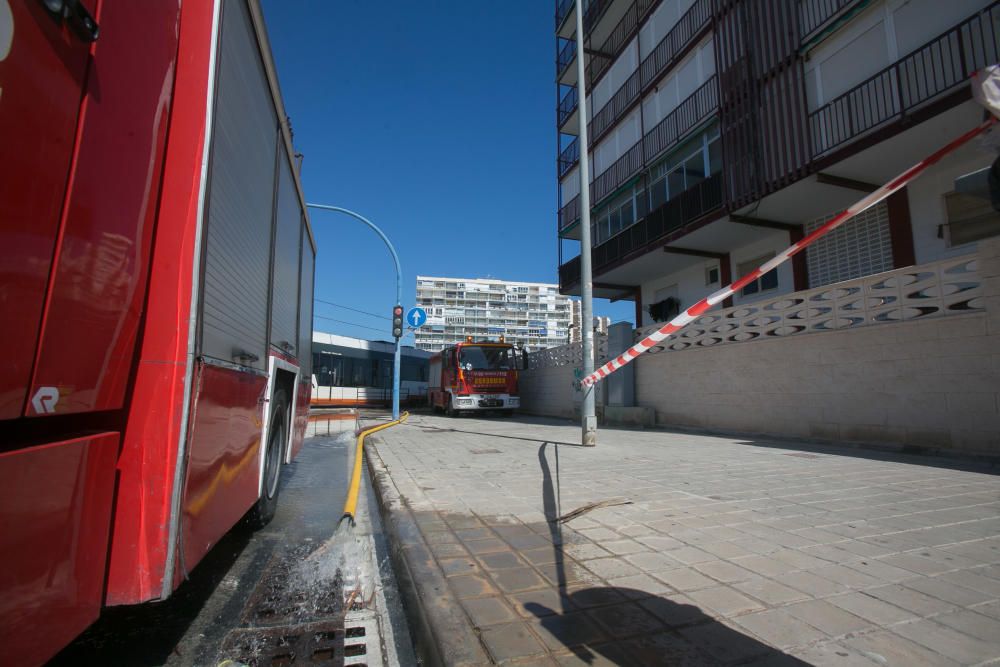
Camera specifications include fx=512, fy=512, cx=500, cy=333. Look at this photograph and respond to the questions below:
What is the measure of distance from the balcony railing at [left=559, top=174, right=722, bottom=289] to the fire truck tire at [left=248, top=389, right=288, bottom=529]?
12099 millimetres

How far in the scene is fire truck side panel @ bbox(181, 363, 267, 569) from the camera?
6.47ft

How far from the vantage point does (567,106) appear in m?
22.4

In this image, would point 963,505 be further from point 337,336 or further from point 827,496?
point 337,336

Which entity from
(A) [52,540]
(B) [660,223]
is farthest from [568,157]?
(A) [52,540]

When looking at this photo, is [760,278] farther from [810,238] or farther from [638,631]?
[638,631]

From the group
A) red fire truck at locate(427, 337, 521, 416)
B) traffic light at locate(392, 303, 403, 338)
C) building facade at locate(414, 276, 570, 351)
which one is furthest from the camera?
building facade at locate(414, 276, 570, 351)

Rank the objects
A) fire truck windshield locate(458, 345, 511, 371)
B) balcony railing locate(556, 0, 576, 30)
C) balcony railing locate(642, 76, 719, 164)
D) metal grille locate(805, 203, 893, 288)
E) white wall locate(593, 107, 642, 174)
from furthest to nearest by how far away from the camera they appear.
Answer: balcony railing locate(556, 0, 576, 30) < fire truck windshield locate(458, 345, 511, 371) < white wall locate(593, 107, 642, 174) < balcony railing locate(642, 76, 719, 164) < metal grille locate(805, 203, 893, 288)

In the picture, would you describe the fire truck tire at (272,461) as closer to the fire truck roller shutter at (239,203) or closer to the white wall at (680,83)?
the fire truck roller shutter at (239,203)

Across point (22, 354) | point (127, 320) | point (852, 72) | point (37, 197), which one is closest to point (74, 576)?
point (22, 354)

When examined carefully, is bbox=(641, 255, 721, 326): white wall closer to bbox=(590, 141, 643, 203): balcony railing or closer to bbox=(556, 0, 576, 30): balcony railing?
bbox=(590, 141, 643, 203): balcony railing

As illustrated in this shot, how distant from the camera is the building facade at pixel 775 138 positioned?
9008 millimetres

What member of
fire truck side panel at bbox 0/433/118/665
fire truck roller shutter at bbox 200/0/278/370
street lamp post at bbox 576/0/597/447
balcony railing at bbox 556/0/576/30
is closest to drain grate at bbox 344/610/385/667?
fire truck side panel at bbox 0/433/118/665

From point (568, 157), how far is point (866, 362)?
16751mm

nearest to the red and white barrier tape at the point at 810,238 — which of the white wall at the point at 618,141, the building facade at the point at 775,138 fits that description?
the building facade at the point at 775,138
